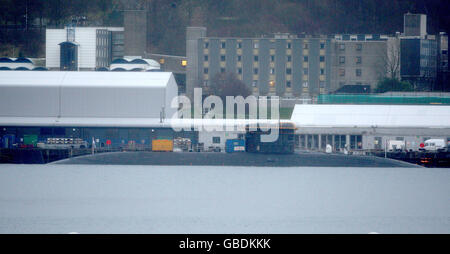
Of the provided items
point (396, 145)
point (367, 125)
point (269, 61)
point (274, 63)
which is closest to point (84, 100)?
point (367, 125)

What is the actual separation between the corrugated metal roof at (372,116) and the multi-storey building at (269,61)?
18026 millimetres

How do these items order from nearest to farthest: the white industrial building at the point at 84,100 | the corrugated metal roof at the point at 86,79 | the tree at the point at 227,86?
the white industrial building at the point at 84,100 < the corrugated metal roof at the point at 86,79 < the tree at the point at 227,86

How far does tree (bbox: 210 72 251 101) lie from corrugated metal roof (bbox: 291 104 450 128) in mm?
14027

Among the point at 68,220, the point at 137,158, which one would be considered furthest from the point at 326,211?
the point at 137,158

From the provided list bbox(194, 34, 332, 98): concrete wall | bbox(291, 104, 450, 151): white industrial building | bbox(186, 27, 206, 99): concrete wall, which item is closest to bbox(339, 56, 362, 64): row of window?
bbox(194, 34, 332, 98): concrete wall

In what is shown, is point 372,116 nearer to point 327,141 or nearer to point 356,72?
point 327,141


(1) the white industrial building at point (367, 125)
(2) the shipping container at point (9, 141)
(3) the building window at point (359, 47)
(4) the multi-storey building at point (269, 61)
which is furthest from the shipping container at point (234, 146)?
(3) the building window at point (359, 47)

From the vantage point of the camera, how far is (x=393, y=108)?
1502 inches

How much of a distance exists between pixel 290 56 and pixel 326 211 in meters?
35.7

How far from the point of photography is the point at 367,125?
36.2 m

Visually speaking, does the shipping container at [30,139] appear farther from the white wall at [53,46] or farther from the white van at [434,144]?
the white van at [434,144]

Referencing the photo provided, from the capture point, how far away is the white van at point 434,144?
1331 inches
